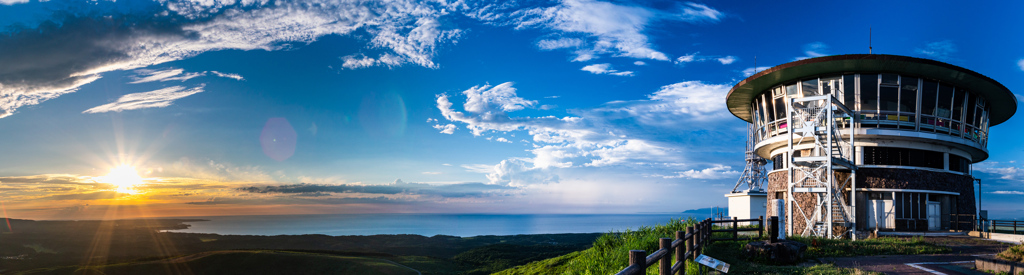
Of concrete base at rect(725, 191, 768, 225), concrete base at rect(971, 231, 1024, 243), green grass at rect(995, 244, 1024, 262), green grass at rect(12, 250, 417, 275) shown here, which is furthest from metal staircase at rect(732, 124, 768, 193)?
green grass at rect(12, 250, 417, 275)

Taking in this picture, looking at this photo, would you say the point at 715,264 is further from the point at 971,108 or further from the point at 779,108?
the point at 971,108

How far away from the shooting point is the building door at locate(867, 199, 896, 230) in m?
25.3

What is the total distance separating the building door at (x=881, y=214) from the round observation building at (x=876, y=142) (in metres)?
0.04

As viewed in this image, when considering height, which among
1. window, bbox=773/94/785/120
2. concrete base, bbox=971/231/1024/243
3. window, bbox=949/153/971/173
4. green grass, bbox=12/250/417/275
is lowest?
green grass, bbox=12/250/417/275

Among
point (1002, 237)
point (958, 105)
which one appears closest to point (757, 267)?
point (1002, 237)

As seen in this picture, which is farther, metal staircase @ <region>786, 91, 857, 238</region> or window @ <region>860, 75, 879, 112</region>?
window @ <region>860, 75, 879, 112</region>

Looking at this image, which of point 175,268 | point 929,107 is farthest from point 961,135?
point 175,268

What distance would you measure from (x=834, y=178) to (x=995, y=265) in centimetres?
1589

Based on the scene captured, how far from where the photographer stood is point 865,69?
83.8ft

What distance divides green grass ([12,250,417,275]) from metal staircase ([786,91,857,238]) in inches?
2491

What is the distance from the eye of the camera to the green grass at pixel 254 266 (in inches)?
3004

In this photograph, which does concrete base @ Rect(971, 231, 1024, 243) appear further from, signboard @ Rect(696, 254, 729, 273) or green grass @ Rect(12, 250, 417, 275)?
green grass @ Rect(12, 250, 417, 275)

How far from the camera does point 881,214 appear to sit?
25.4 meters

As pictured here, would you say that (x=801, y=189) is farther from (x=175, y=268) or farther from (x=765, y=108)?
(x=175, y=268)
